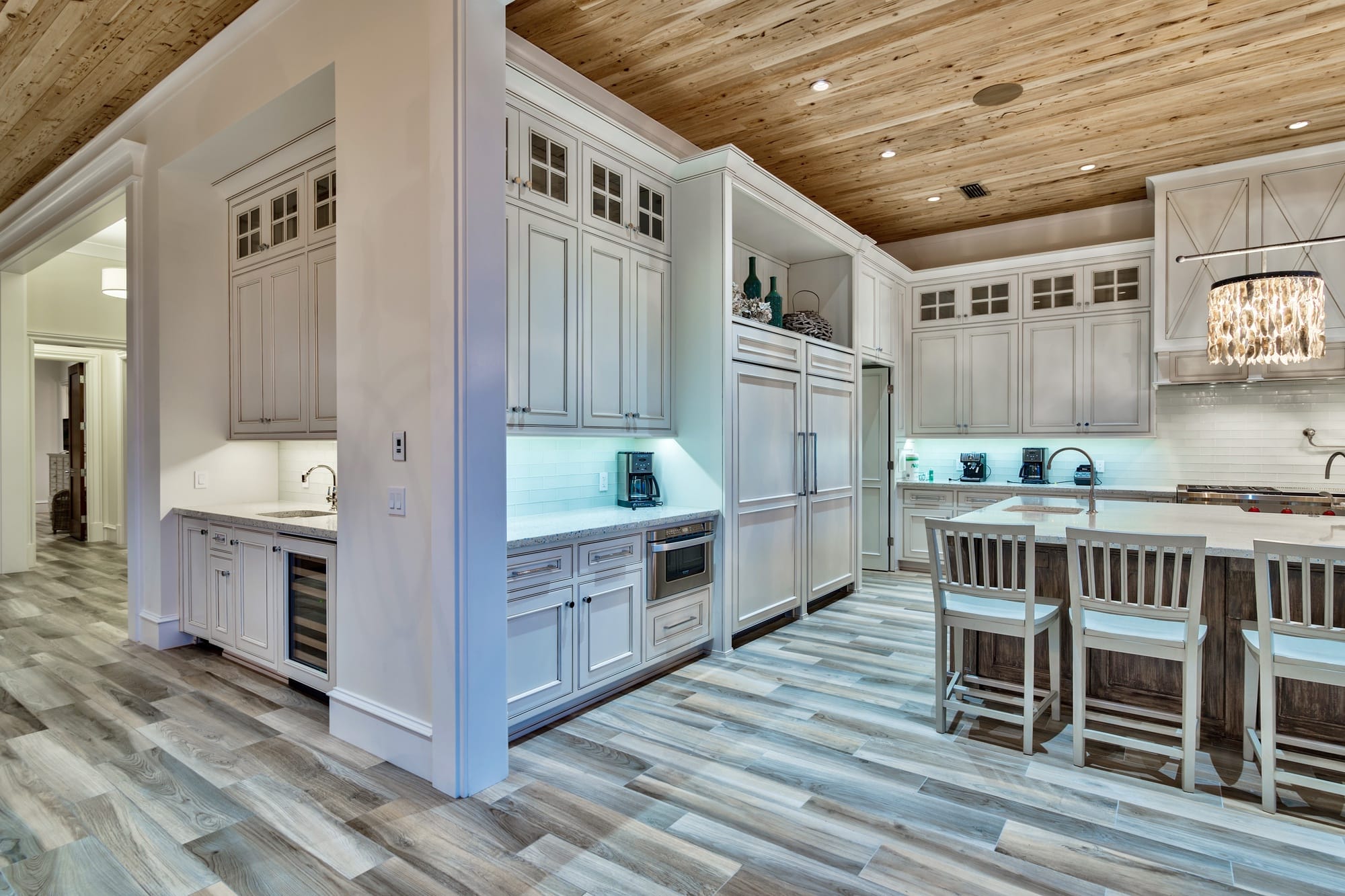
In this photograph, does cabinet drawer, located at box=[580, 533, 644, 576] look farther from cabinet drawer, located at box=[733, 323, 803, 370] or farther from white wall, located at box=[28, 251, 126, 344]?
white wall, located at box=[28, 251, 126, 344]

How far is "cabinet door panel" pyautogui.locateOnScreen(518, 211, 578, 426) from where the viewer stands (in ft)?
10.7

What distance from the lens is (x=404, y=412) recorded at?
2.62 meters

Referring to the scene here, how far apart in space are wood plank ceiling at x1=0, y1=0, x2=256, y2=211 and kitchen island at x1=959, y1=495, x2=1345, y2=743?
4.47m

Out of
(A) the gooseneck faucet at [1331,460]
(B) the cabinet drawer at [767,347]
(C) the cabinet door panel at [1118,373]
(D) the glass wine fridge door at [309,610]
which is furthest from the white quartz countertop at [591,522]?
(A) the gooseneck faucet at [1331,460]

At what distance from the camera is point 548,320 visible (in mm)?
3400

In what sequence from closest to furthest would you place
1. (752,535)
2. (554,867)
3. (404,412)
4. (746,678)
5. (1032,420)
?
(554,867)
(404,412)
(746,678)
(752,535)
(1032,420)

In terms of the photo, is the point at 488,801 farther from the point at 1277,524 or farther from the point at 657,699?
the point at 1277,524

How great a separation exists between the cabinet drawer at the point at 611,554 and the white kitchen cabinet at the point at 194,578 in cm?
244

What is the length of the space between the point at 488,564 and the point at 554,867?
1000 millimetres

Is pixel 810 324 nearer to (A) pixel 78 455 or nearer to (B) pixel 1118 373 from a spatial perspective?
(B) pixel 1118 373

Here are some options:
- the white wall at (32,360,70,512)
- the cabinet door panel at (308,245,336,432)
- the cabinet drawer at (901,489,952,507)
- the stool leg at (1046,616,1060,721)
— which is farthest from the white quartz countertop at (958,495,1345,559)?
the white wall at (32,360,70,512)

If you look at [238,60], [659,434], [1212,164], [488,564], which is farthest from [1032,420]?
[238,60]

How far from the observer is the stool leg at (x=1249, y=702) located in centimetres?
267

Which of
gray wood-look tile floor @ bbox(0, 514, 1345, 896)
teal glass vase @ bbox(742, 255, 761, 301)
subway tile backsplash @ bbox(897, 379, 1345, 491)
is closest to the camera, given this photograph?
gray wood-look tile floor @ bbox(0, 514, 1345, 896)
